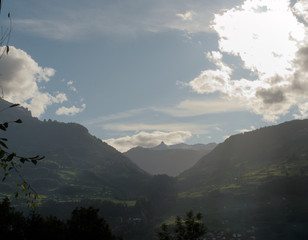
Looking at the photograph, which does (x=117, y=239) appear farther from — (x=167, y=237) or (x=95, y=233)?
(x=167, y=237)

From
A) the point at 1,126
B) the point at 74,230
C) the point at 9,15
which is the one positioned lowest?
the point at 74,230

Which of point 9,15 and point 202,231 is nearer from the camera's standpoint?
point 9,15

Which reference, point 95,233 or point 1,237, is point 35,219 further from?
point 95,233

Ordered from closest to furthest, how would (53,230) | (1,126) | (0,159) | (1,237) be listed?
1. (1,126)
2. (0,159)
3. (1,237)
4. (53,230)

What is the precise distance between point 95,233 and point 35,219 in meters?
14.5

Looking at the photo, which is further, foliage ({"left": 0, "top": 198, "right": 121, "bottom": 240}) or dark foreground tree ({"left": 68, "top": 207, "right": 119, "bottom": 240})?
dark foreground tree ({"left": 68, "top": 207, "right": 119, "bottom": 240})

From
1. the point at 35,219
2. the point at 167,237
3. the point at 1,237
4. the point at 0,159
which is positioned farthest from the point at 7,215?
the point at 0,159

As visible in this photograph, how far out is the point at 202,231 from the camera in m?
32.8

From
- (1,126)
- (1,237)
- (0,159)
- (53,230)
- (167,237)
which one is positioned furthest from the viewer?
(53,230)

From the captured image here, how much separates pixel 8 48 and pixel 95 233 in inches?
2690

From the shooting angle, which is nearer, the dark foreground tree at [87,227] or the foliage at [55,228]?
the foliage at [55,228]

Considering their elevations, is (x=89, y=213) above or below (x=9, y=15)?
below

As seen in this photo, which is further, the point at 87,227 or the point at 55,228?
the point at 55,228

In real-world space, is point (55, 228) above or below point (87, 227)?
above
